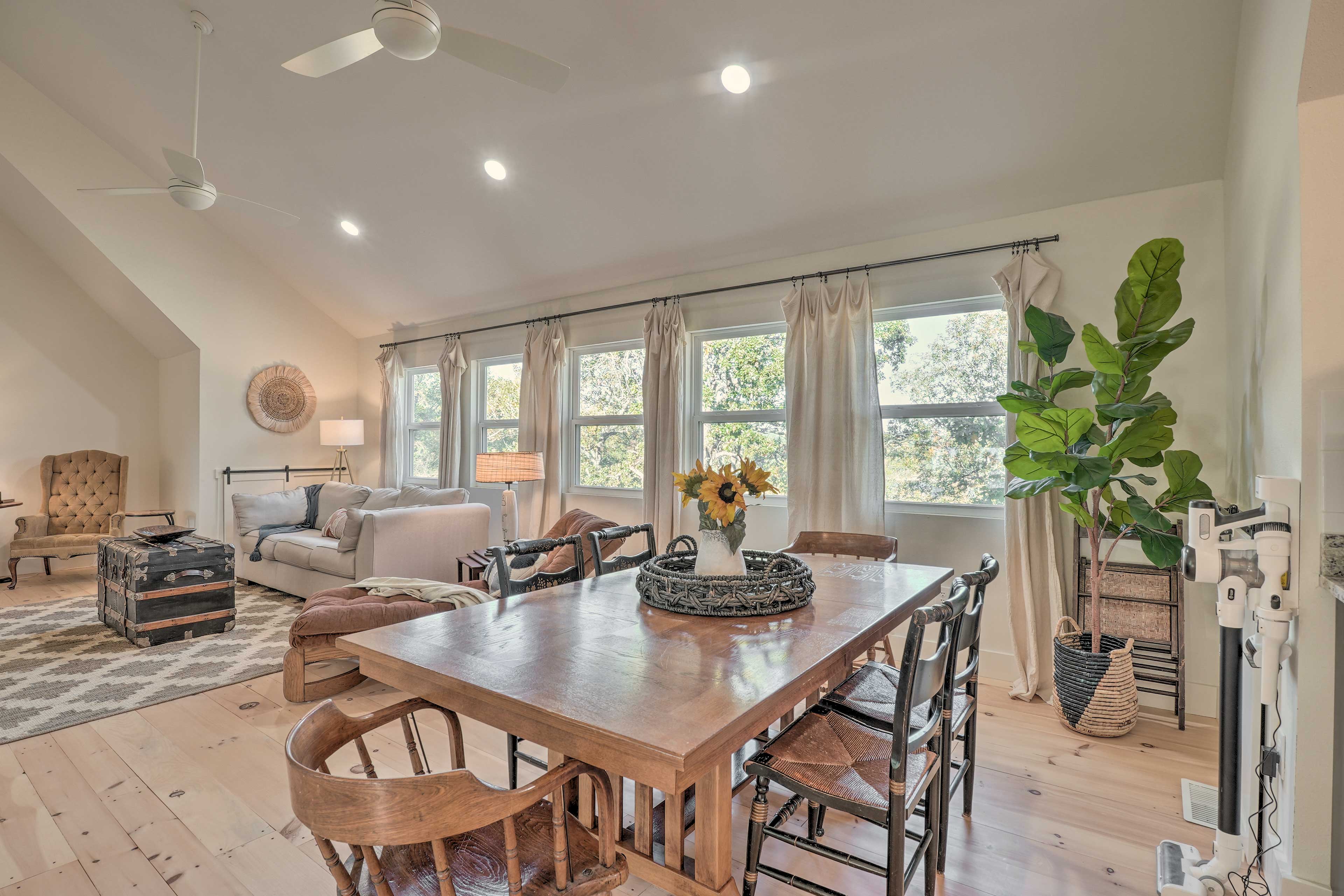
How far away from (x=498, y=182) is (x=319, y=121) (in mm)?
1220

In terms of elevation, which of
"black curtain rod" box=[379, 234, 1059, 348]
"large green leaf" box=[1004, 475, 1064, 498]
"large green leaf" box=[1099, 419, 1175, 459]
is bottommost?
"large green leaf" box=[1004, 475, 1064, 498]

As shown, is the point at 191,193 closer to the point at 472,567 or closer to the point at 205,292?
the point at 472,567

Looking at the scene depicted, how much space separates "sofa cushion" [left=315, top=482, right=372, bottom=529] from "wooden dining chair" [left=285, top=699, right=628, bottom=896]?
5.01 metres

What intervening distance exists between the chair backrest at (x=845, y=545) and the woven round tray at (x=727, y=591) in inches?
40.2

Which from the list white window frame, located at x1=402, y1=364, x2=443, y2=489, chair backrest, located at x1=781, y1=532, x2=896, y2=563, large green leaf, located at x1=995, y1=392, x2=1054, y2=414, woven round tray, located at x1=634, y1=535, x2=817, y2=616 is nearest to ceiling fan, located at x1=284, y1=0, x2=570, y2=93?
woven round tray, located at x1=634, y1=535, x2=817, y2=616

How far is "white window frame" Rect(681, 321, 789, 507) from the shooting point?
4320 millimetres

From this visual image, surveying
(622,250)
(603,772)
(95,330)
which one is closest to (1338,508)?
(603,772)

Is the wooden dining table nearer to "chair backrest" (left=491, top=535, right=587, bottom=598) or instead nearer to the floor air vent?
"chair backrest" (left=491, top=535, right=587, bottom=598)

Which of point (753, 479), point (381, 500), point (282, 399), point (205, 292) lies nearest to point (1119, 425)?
point (753, 479)

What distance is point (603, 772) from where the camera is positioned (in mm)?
1178

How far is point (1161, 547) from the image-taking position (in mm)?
2623

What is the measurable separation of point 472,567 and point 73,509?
13.8 feet

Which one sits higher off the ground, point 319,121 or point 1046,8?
point 319,121

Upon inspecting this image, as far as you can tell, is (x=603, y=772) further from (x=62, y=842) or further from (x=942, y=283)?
(x=942, y=283)
